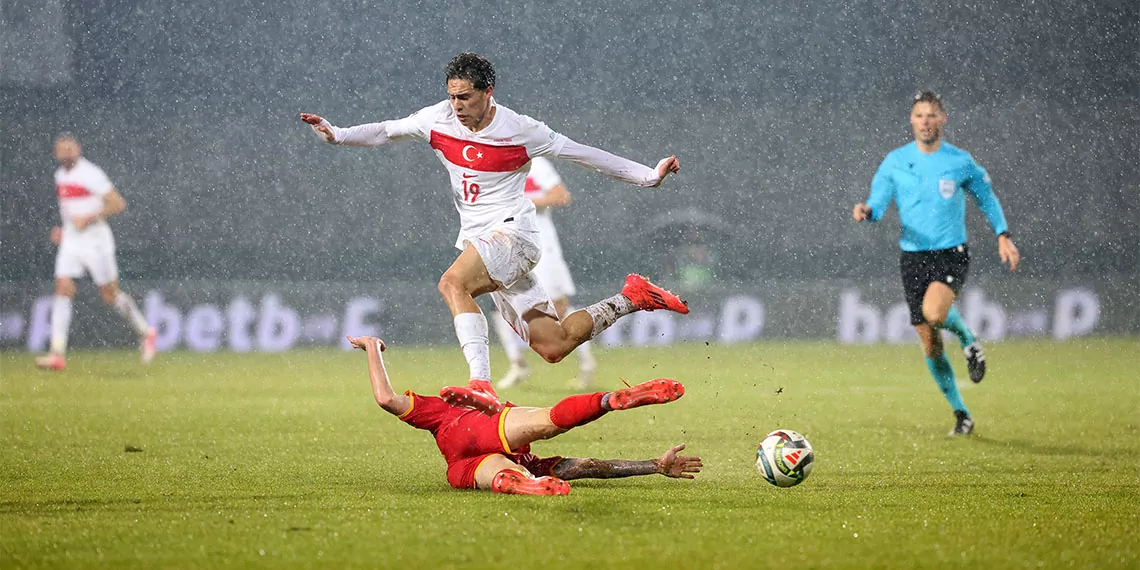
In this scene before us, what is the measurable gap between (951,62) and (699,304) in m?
4.92

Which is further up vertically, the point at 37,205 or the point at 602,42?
the point at 602,42

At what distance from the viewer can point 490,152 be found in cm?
657

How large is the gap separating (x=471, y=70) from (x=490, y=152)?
46 cm

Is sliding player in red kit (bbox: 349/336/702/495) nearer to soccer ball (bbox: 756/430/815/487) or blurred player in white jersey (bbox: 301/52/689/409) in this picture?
soccer ball (bbox: 756/430/815/487)

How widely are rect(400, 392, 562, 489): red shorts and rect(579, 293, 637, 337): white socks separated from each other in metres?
1.22

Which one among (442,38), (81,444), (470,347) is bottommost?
(81,444)

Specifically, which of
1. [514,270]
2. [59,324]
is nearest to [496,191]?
[514,270]

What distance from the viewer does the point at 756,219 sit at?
680 inches

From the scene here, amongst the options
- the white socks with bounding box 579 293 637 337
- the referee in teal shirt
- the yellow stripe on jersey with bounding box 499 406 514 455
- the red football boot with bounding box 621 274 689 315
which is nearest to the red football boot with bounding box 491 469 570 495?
the yellow stripe on jersey with bounding box 499 406 514 455

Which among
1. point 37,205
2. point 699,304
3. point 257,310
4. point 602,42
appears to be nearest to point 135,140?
point 37,205

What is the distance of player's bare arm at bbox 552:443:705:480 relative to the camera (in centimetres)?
541

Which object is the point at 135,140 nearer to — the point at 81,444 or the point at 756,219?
the point at 756,219

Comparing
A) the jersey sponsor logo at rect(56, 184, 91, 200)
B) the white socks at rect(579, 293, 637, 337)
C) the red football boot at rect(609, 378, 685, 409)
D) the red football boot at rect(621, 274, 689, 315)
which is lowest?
the red football boot at rect(609, 378, 685, 409)

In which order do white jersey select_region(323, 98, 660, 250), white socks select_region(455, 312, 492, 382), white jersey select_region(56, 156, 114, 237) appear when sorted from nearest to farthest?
white socks select_region(455, 312, 492, 382)
white jersey select_region(323, 98, 660, 250)
white jersey select_region(56, 156, 114, 237)
